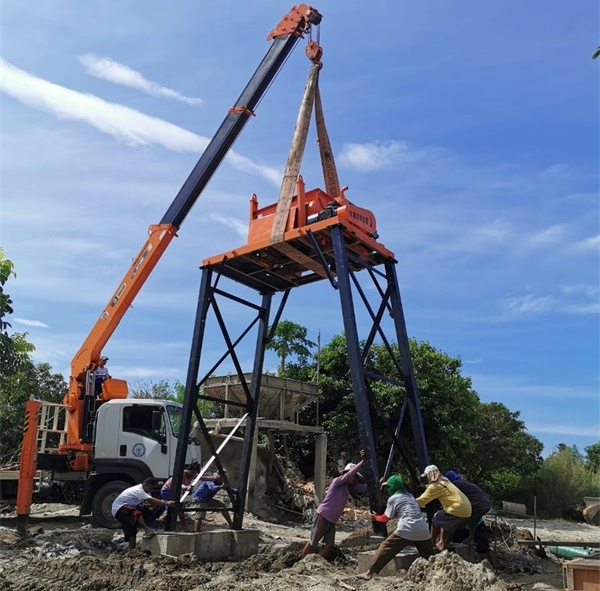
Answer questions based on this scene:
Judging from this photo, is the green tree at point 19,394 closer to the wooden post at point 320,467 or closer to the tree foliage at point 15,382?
the tree foliage at point 15,382

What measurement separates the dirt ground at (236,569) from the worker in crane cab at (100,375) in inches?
136

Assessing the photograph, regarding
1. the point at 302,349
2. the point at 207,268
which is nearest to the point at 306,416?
the point at 302,349

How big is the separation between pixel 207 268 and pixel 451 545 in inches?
235

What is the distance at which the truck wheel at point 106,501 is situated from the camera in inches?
539

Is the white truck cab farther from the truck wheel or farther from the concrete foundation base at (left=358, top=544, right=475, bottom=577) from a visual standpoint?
the concrete foundation base at (left=358, top=544, right=475, bottom=577)

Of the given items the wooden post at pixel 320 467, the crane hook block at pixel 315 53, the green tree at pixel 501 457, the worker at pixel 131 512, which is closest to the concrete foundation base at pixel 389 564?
the worker at pixel 131 512

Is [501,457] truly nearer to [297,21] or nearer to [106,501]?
[106,501]

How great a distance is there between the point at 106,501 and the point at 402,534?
8351 millimetres

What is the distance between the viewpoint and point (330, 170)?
1183 cm

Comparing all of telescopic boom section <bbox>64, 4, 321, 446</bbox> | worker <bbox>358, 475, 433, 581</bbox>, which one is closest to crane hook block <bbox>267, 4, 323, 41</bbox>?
telescopic boom section <bbox>64, 4, 321, 446</bbox>

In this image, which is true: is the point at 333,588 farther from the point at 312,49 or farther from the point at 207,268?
the point at 312,49

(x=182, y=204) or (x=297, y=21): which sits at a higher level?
(x=297, y=21)

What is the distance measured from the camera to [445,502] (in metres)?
8.52

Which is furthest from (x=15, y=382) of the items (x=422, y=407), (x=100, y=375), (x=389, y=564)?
(x=389, y=564)
